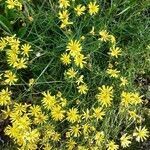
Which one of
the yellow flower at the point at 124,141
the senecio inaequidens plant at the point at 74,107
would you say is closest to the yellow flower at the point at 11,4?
the senecio inaequidens plant at the point at 74,107

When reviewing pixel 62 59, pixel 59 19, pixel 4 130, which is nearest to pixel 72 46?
pixel 62 59

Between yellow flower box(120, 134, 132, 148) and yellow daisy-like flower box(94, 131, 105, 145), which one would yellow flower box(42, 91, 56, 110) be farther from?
yellow flower box(120, 134, 132, 148)

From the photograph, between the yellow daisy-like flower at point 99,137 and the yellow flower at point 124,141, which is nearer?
the yellow daisy-like flower at point 99,137

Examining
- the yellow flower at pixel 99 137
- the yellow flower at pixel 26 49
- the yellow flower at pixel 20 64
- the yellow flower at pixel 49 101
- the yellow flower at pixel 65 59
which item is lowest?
the yellow flower at pixel 99 137

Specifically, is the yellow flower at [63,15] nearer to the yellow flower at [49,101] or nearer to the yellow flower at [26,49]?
the yellow flower at [26,49]

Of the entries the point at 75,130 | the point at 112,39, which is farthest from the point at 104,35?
the point at 75,130

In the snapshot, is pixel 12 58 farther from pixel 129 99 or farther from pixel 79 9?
pixel 129 99

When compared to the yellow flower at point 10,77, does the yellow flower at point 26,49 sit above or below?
above

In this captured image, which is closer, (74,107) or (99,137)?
(99,137)
